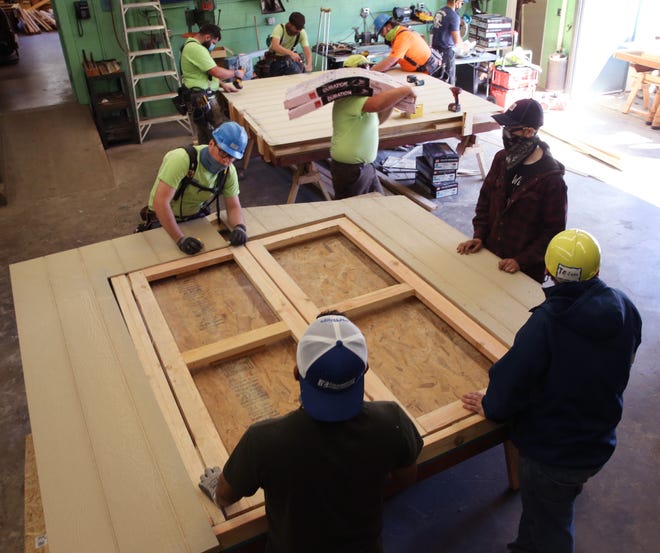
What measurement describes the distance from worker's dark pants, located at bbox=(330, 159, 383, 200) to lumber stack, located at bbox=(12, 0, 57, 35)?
1351 centimetres

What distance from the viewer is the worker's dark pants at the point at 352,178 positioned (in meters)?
4.59

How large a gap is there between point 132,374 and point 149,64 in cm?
738

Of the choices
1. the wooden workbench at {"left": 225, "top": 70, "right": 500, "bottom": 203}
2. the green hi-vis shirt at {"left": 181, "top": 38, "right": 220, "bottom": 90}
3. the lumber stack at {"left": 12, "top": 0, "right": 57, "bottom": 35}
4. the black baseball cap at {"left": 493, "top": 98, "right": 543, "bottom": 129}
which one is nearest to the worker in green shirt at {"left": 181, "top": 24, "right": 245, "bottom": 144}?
the green hi-vis shirt at {"left": 181, "top": 38, "right": 220, "bottom": 90}

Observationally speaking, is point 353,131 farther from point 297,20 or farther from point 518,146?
point 297,20

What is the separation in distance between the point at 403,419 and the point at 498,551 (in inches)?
61.7

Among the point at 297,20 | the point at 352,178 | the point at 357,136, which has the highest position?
the point at 297,20

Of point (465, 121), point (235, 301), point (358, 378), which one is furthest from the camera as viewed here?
point (465, 121)

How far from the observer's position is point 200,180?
348 centimetres

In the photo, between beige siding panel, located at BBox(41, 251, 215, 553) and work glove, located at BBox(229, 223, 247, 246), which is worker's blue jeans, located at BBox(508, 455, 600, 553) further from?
work glove, located at BBox(229, 223, 247, 246)

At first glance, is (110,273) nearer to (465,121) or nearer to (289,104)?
(289,104)

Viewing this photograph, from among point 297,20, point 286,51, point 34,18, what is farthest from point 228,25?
point 34,18

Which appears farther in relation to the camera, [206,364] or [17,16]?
[17,16]

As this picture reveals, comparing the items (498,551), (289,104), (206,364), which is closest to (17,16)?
(289,104)

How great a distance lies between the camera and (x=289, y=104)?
4414 millimetres
